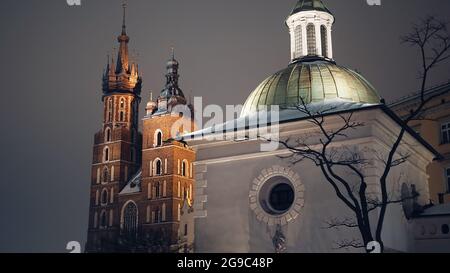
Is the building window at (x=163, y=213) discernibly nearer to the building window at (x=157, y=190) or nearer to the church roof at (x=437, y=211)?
the building window at (x=157, y=190)

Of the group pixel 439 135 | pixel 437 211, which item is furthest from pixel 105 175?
pixel 437 211

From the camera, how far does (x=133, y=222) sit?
6575 centimetres

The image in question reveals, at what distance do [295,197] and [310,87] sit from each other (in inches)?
161

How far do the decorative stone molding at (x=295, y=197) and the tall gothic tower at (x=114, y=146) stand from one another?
48.5 m

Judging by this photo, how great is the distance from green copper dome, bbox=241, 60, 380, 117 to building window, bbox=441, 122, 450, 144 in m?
10.2

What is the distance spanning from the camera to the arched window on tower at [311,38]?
2436 centimetres

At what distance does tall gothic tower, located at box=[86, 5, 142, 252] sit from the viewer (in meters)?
67.6

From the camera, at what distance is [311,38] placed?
24.6 m

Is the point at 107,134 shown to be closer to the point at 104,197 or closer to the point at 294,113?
the point at 104,197

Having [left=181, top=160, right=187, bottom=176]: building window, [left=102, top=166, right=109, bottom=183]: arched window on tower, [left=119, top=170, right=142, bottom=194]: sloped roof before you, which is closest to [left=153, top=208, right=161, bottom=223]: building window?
[left=119, top=170, right=142, bottom=194]: sloped roof

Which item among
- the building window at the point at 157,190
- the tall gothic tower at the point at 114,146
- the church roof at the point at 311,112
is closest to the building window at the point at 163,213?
the building window at the point at 157,190

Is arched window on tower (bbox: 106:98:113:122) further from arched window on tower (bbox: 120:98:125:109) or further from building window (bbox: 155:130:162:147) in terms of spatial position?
building window (bbox: 155:130:162:147)

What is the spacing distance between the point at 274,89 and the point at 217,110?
8.41 metres
